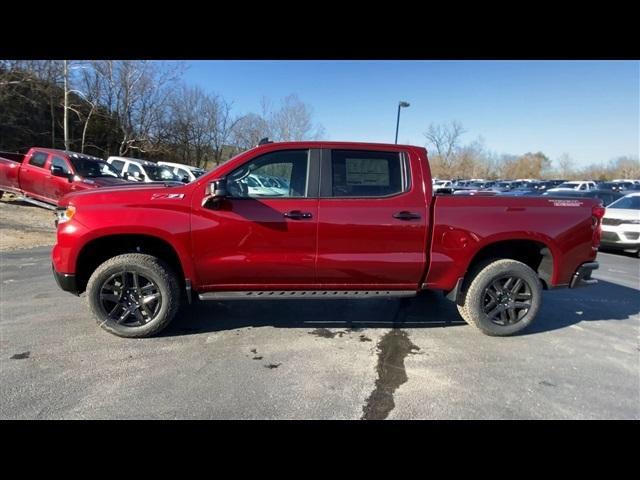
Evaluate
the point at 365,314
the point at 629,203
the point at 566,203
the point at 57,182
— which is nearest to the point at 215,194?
the point at 365,314

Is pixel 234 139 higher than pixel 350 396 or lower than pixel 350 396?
higher

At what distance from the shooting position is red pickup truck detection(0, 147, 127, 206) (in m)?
9.88

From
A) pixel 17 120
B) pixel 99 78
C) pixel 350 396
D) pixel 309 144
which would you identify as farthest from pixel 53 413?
pixel 99 78

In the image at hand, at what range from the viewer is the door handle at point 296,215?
A: 11.6 ft

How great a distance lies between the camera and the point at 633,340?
399cm

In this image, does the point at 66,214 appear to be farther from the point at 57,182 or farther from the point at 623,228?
the point at 623,228

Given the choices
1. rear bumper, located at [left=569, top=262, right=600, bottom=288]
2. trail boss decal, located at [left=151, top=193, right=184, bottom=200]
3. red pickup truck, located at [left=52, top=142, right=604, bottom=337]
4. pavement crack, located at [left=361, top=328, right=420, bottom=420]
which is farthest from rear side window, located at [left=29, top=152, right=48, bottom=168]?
rear bumper, located at [left=569, top=262, right=600, bottom=288]

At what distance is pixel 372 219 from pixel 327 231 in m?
0.46

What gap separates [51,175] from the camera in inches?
403

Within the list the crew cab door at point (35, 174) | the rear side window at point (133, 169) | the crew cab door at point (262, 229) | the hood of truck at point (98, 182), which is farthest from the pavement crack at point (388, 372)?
the rear side window at point (133, 169)

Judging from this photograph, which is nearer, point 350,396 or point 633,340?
point 350,396

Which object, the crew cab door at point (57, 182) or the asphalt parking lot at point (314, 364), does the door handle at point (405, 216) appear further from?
the crew cab door at point (57, 182)
